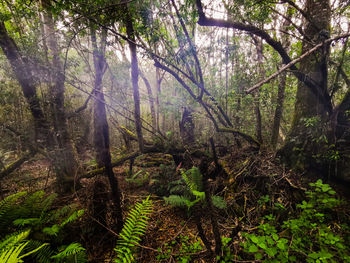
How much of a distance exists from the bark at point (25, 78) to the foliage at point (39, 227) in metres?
1.98

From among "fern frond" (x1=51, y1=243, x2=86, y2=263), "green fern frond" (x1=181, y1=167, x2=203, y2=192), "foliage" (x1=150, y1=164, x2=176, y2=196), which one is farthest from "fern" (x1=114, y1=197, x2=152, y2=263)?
"foliage" (x1=150, y1=164, x2=176, y2=196)

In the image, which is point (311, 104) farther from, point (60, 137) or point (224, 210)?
point (60, 137)

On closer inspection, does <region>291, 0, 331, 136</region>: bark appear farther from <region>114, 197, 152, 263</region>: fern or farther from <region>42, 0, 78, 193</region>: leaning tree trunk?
<region>42, 0, 78, 193</region>: leaning tree trunk

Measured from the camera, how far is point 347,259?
131 cm

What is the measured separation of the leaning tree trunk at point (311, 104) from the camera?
2.44 m

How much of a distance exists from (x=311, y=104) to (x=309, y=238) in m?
2.40

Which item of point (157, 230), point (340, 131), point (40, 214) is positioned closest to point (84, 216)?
point (40, 214)

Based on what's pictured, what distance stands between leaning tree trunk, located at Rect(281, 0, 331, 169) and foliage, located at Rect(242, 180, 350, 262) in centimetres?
86

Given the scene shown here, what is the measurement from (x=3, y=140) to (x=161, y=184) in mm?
5860

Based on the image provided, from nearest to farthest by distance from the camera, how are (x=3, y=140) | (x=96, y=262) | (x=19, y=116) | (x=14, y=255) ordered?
(x=14, y=255)
(x=96, y=262)
(x=3, y=140)
(x=19, y=116)

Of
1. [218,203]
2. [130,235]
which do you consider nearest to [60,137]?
[130,235]

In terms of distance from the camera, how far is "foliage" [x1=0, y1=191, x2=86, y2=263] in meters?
1.66

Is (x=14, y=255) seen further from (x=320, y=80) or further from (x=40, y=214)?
(x=320, y=80)

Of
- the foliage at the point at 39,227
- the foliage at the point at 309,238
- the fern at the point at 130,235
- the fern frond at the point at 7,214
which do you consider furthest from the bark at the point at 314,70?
the fern frond at the point at 7,214
